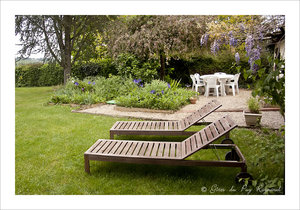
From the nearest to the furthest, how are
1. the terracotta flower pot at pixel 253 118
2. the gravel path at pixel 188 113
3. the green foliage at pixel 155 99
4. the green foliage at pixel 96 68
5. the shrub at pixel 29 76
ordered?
1. the terracotta flower pot at pixel 253 118
2. the gravel path at pixel 188 113
3. the green foliage at pixel 155 99
4. the shrub at pixel 29 76
5. the green foliage at pixel 96 68

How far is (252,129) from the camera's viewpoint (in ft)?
14.4

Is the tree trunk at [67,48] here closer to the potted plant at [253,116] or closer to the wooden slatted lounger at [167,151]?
the wooden slatted lounger at [167,151]

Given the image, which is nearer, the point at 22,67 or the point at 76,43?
the point at 22,67

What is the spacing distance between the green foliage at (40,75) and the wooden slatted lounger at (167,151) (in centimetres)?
560

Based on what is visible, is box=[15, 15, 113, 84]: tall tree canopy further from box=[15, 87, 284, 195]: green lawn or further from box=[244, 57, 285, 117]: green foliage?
box=[244, 57, 285, 117]: green foliage

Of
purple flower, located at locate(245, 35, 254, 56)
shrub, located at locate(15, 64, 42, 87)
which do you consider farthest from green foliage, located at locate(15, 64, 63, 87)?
purple flower, located at locate(245, 35, 254, 56)

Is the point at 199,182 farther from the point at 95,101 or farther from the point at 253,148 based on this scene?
the point at 95,101

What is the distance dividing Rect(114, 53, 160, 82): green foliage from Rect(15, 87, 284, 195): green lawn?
4.49 metres

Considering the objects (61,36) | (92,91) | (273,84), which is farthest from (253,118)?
(61,36)

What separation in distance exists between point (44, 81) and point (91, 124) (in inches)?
221

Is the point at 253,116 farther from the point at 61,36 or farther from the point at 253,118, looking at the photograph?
the point at 61,36

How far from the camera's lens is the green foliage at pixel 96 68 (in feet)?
33.4

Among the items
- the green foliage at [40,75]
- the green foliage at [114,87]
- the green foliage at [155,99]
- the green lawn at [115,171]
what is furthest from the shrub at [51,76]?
the green lawn at [115,171]
